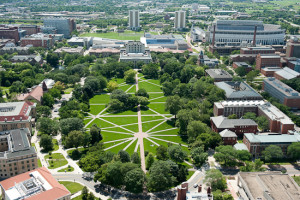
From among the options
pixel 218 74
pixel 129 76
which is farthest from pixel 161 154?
pixel 129 76

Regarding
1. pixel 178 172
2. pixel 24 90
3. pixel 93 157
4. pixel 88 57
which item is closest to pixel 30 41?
pixel 88 57

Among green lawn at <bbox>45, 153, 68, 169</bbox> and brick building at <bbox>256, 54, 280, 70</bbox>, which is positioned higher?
brick building at <bbox>256, 54, 280, 70</bbox>

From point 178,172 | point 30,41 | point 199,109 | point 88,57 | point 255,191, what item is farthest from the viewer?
point 30,41

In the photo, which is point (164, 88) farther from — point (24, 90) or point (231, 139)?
point (24, 90)

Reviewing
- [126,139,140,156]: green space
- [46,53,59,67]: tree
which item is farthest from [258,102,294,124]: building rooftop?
[46,53,59,67]: tree

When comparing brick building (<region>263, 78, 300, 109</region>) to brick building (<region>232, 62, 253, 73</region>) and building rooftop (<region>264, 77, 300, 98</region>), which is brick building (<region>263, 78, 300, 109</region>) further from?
brick building (<region>232, 62, 253, 73</region>)

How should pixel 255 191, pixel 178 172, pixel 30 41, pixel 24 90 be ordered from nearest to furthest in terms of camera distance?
pixel 255 191 < pixel 178 172 < pixel 24 90 < pixel 30 41

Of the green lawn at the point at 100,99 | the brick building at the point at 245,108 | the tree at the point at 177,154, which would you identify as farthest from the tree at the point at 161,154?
the green lawn at the point at 100,99
